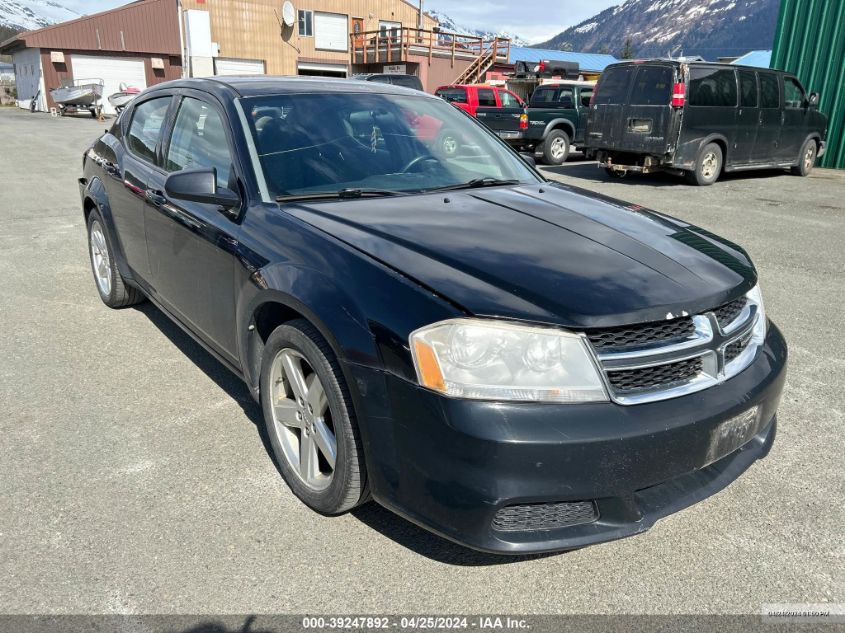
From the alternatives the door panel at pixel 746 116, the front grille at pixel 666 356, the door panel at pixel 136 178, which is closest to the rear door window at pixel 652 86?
the door panel at pixel 746 116

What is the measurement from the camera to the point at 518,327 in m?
2.07

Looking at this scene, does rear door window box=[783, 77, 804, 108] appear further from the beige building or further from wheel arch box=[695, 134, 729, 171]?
the beige building

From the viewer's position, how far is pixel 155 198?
3.76 metres

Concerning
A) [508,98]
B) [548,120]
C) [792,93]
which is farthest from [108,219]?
[508,98]

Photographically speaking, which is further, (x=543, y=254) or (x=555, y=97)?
(x=555, y=97)

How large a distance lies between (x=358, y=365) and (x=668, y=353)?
101 centimetres

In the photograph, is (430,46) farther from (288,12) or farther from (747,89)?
(747,89)

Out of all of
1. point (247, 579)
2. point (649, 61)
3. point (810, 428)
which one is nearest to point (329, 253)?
point (247, 579)

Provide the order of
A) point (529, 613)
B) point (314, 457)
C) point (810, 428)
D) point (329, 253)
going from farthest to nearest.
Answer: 1. point (810, 428)
2. point (314, 457)
3. point (329, 253)
4. point (529, 613)

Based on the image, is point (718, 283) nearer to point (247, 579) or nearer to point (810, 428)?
point (810, 428)

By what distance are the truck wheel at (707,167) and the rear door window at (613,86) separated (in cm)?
173

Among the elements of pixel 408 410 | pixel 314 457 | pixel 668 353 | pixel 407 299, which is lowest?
pixel 314 457

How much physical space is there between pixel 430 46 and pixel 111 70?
1853 centimetres

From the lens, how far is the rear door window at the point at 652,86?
1130 centimetres
